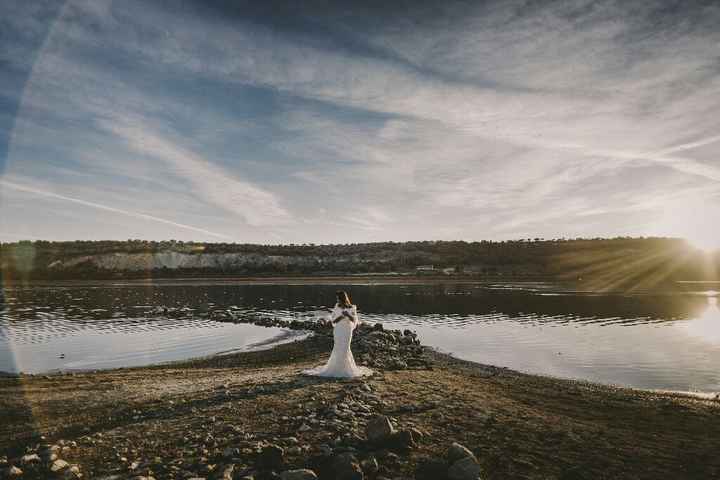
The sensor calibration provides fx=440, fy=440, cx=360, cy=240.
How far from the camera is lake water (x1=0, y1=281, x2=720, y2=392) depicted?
2150 centimetres

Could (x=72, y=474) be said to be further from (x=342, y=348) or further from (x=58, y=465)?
(x=342, y=348)

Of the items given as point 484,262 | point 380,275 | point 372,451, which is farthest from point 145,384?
point 484,262

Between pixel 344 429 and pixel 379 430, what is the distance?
1.00m

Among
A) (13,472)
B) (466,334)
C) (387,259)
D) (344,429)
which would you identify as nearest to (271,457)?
(344,429)

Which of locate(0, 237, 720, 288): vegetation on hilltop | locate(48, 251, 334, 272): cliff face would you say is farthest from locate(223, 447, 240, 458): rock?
locate(48, 251, 334, 272): cliff face

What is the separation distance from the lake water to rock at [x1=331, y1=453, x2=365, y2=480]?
14889 mm

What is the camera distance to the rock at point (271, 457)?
27.1ft

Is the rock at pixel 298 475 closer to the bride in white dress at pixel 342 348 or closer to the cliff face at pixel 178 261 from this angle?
the bride in white dress at pixel 342 348

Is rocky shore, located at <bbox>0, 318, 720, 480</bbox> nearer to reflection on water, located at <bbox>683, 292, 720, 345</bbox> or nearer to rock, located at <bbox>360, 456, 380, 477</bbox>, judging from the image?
rock, located at <bbox>360, 456, 380, 477</bbox>

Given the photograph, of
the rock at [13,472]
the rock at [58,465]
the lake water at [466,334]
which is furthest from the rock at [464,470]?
the lake water at [466,334]

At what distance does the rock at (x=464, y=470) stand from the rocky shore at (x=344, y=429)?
2 centimetres

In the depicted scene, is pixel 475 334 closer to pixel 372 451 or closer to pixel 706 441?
pixel 706 441

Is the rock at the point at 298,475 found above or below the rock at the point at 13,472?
above

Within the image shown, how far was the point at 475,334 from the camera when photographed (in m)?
31.3
